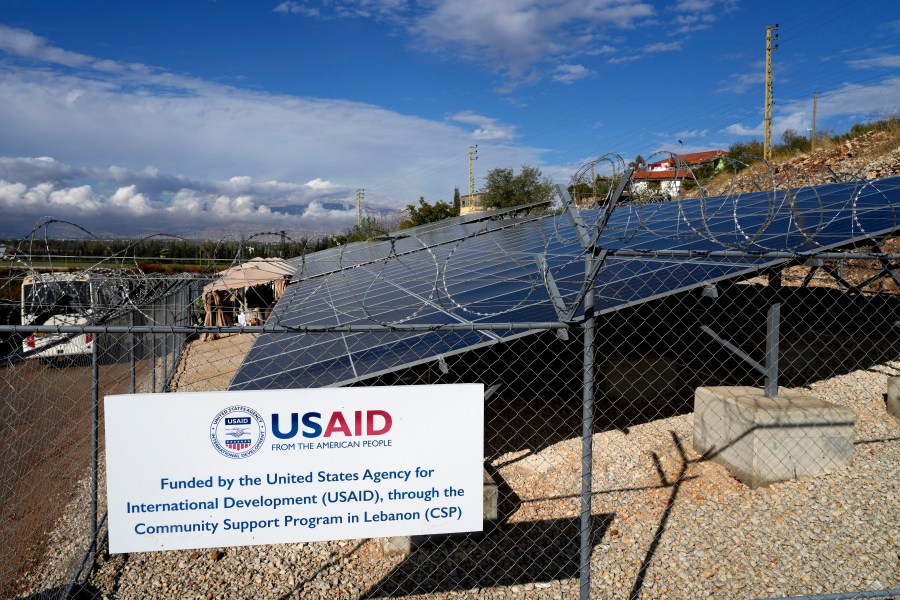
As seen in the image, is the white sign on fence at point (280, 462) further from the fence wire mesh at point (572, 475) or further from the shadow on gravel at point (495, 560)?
the shadow on gravel at point (495, 560)

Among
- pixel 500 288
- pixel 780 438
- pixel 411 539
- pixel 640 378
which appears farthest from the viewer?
pixel 640 378

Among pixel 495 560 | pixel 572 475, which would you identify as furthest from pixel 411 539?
pixel 572 475

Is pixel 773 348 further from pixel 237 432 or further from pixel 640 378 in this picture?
pixel 237 432

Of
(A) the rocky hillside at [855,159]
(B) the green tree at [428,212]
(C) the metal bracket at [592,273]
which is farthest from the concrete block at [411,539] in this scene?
(B) the green tree at [428,212]

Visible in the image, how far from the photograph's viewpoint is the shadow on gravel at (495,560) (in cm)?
488

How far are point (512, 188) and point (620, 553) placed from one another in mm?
51851

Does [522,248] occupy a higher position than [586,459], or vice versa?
[522,248]

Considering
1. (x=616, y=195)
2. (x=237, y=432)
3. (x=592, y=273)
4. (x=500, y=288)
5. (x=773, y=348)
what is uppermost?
(x=616, y=195)

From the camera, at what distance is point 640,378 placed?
29.7ft

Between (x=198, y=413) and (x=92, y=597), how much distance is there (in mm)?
→ 2857

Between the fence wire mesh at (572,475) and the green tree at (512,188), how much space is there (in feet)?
148

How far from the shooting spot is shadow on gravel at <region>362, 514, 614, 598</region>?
4.88 metres

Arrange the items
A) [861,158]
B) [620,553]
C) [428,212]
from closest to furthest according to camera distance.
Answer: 1. [620,553]
2. [861,158]
3. [428,212]

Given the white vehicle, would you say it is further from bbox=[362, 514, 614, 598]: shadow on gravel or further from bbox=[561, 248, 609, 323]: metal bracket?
bbox=[362, 514, 614, 598]: shadow on gravel
